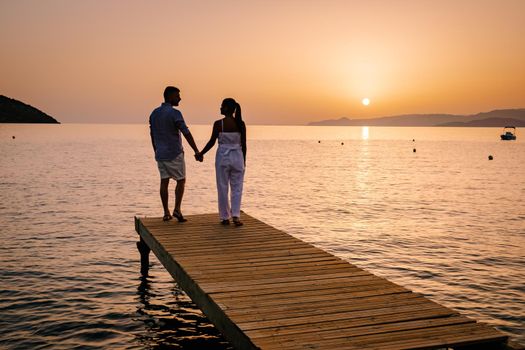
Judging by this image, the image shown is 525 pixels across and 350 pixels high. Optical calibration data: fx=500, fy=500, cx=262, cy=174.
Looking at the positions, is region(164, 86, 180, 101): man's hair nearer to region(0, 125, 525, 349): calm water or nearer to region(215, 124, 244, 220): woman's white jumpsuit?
region(215, 124, 244, 220): woman's white jumpsuit

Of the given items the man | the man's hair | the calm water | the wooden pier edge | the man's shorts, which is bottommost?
the calm water

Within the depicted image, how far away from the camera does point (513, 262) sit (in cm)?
1670

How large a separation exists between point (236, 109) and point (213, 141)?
39.1 inches

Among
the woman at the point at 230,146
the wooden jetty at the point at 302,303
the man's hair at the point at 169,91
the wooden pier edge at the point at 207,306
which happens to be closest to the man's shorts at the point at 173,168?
the woman at the point at 230,146

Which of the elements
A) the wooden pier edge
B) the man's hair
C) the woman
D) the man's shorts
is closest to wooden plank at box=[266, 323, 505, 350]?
the wooden pier edge

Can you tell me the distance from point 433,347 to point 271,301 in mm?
2137

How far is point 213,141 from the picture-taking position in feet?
36.3

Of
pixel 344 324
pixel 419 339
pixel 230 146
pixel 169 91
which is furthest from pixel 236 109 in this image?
pixel 419 339

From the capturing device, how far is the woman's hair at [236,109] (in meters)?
10.4

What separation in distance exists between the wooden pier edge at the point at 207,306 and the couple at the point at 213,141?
1.80 meters

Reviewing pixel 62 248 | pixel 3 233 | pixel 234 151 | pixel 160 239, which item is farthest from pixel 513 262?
pixel 3 233

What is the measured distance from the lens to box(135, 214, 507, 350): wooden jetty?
536 centimetres

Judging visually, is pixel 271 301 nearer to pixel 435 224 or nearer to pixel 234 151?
pixel 234 151

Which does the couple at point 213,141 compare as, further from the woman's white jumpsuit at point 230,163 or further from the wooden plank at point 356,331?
the wooden plank at point 356,331
